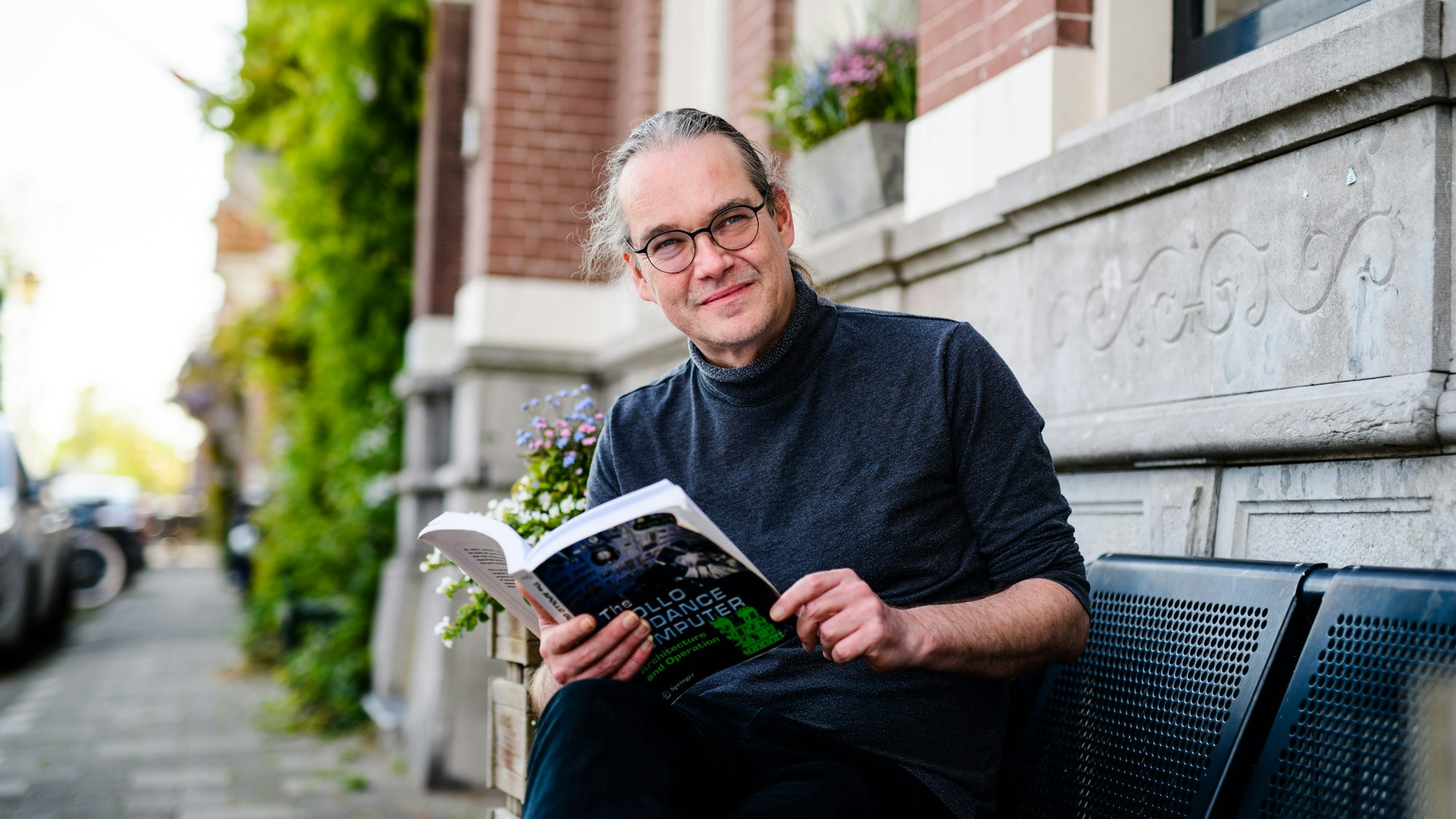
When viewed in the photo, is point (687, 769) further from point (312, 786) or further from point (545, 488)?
point (312, 786)

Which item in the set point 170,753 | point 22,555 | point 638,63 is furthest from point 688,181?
point 22,555

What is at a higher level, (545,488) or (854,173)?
(854,173)

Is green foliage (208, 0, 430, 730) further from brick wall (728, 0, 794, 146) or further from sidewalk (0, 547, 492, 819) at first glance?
brick wall (728, 0, 794, 146)

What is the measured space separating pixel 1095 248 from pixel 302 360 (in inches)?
347

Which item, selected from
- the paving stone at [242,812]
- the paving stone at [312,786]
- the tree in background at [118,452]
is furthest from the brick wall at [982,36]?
the tree in background at [118,452]

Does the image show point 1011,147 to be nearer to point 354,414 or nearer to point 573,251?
point 573,251

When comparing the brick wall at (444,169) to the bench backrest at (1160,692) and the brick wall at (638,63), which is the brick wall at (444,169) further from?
the bench backrest at (1160,692)

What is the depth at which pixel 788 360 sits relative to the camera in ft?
7.48

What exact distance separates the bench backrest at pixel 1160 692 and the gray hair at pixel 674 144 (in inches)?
35.2

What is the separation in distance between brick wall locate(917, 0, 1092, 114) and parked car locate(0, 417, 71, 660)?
827cm

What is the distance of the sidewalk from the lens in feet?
18.8

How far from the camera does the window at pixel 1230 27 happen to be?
2.59 meters

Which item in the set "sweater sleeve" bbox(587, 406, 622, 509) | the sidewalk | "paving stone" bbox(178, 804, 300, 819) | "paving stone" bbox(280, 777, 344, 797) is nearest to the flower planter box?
"sweater sleeve" bbox(587, 406, 622, 509)

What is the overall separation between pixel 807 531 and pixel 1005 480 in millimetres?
338
